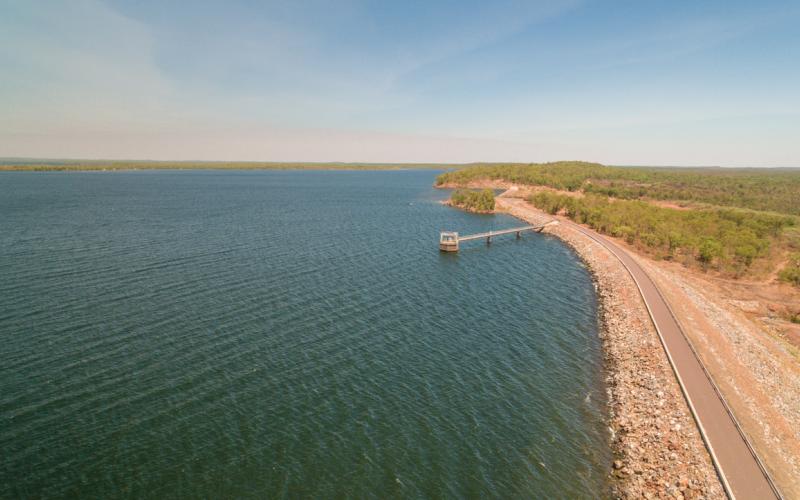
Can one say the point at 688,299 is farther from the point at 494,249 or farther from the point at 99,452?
the point at 99,452

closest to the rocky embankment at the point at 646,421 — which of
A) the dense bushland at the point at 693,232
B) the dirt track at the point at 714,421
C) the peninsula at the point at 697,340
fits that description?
the peninsula at the point at 697,340

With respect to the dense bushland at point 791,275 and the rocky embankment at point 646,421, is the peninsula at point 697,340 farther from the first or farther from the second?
the dense bushland at point 791,275

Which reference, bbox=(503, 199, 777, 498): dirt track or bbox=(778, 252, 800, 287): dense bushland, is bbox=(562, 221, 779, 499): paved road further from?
bbox=(778, 252, 800, 287): dense bushland

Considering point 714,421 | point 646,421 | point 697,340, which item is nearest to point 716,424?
point 714,421

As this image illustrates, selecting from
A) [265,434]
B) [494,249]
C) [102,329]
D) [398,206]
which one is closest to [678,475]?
[265,434]

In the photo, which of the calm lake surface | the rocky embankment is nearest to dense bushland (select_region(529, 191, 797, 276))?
the calm lake surface

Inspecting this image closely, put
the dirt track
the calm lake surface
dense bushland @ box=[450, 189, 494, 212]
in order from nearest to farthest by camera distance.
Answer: the dirt track < the calm lake surface < dense bushland @ box=[450, 189, 494, 212]
